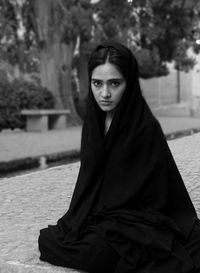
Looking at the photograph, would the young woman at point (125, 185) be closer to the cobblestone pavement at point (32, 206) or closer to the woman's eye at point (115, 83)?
the woman's eye at point (115, 83)

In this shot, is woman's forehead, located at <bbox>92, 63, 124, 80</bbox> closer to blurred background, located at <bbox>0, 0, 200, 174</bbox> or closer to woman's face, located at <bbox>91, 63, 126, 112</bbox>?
woman's face, located at <bbox>91, 63, 126, 112</bbox>

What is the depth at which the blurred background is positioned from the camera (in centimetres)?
1716

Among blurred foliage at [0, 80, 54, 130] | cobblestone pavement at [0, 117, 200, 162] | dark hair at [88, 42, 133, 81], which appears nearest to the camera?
dark hair at [88, 42, 133, 81]

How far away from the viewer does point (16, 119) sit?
17125 millimetres

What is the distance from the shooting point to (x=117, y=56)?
3.22 meters

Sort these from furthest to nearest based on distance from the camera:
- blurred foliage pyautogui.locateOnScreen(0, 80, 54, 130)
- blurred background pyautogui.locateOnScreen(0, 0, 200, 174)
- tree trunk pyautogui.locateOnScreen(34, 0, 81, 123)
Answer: tree trunk pyautogui.locateOnScreen(34, 0, 81, 123) < blurred background pyautogui.locateOnScreen(0, 0, 200, 174) < blurred foliage pyautogui.locateOnScreen(0, 80, 54, 130)

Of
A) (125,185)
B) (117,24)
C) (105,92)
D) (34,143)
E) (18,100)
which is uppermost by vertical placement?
(117,24)

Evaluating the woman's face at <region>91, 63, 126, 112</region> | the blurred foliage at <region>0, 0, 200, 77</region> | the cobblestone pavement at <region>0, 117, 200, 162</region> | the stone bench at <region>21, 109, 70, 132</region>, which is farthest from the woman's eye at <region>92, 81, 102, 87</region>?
the blurred foliage at <region>0, 0, 200, 77</region>

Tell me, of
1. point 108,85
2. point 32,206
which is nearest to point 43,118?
point 32,206

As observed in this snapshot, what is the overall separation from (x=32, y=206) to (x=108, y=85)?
2.80 meters

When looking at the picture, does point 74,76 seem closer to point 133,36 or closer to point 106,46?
point 133,36

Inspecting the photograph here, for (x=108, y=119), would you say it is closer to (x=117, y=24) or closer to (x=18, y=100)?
(x=18, y=100)

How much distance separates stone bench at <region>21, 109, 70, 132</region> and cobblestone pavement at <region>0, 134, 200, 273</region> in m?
7.66

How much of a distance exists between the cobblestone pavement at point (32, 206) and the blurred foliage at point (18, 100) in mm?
8034
